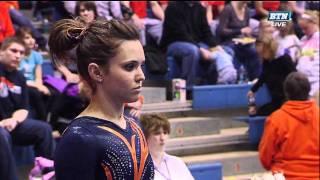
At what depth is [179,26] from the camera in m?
6.82

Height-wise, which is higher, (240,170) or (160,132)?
(160,132)

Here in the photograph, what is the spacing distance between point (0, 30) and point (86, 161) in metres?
4.77

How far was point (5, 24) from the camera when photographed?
630 cm

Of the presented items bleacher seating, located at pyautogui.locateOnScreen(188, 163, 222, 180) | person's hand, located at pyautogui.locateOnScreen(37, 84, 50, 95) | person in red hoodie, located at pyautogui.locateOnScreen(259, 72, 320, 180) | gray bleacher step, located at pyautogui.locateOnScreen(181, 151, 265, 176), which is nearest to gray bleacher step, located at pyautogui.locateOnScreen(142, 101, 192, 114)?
gray bleacher step, located at pyautogui.locateOnScreen(181, 151, 265, 176)

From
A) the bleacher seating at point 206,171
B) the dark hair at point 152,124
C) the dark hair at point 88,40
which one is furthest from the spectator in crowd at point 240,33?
the dark hair at point 88,40

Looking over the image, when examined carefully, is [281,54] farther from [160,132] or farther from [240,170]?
[160,132]

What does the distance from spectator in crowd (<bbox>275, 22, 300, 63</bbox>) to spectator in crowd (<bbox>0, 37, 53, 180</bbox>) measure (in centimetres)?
233

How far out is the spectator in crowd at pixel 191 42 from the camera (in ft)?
21.9

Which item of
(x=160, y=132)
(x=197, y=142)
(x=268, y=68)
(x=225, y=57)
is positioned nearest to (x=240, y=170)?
(x=197, y=142)

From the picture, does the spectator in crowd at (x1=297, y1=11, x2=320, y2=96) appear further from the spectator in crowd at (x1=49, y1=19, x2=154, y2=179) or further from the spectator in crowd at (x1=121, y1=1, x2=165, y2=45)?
the spectator in crowd at (x1=49, y1=19, x2=154, y2=179)

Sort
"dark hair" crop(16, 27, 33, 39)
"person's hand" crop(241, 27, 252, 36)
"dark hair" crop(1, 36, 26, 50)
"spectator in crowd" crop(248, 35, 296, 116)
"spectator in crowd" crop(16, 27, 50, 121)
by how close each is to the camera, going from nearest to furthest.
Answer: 1. "dark hair" crop(1, 36, 26, 50)
2. "spectator in crowd" crop(16, 27, 50, 121)
3. "dark hair" crop(16, 27, 33, 39)
4. "spectator in crowd" crop(248, 35, 296, 116)
5. "person's hand" crop(241, 27, 252, 36)

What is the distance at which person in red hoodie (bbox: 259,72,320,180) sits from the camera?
468 cm

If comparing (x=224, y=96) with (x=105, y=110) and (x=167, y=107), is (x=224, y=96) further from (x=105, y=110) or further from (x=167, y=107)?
(x=105, y=110)

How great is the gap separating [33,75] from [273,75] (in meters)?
2.26
